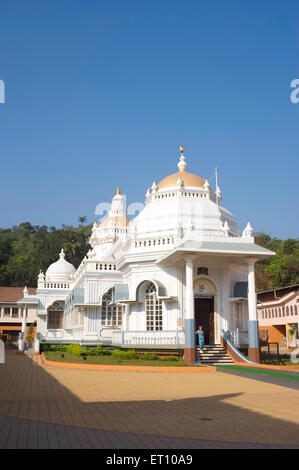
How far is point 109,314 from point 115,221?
17187 millimetres

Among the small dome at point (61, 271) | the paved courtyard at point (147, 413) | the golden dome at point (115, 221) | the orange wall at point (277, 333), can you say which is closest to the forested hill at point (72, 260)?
the orange wall at point (277, 333)

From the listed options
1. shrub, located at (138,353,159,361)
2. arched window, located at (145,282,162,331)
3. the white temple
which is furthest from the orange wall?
shrub, located at (138,353,159,361)

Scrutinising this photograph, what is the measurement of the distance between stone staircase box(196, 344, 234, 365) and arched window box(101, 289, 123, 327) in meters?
7.57

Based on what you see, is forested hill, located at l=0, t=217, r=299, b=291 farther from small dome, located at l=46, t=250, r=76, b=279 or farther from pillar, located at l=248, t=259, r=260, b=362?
pillar, located at l=248, t=259, r=260, b=362

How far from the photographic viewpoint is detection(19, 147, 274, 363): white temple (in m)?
20.2

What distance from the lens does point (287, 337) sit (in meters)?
38.9

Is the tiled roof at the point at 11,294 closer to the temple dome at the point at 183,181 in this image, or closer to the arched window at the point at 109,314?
the arched window at the point at 109,314

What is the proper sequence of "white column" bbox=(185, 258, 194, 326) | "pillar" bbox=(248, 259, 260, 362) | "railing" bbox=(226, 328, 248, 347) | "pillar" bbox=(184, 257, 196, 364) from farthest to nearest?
"railing" bbox=(226, 328, 248, 347) → "pillar" bbox=(248, 259, 260, 362) → "white column" bbox=(185, 258, 194, 326) → "pillar" bbox=(184, 257, 196, 364)

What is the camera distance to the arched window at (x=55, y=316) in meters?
38.3

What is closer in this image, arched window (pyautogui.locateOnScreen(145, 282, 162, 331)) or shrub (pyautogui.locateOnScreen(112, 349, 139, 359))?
shrub (pyautogui.locateOnScreen(112, 349, 139, 359))

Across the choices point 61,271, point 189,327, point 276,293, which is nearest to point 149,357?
point 189,327

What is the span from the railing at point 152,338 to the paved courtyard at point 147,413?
6612 millimetres
